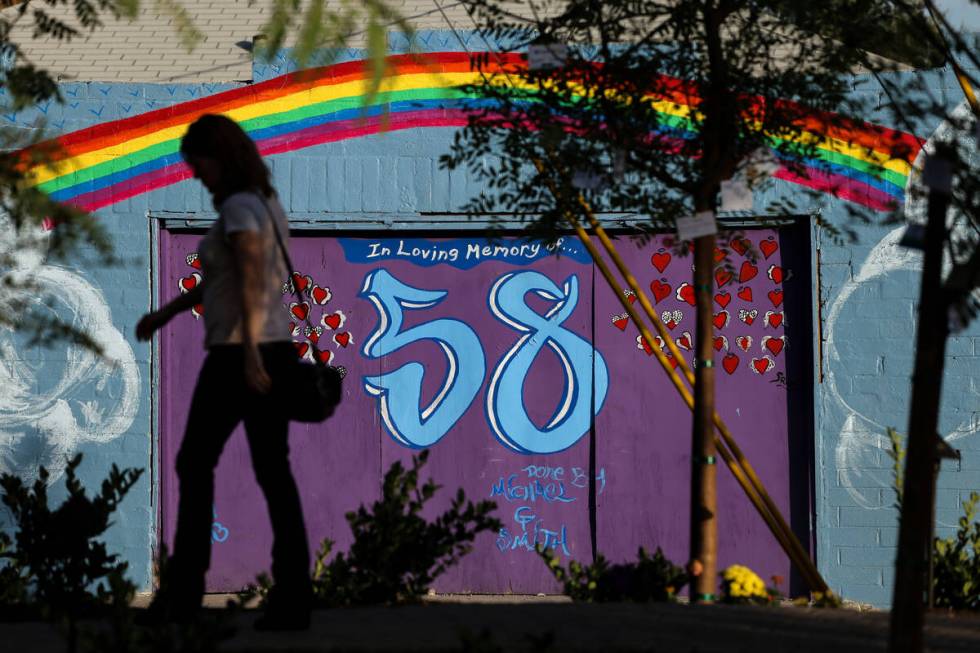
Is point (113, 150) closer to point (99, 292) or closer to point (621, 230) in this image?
point (99, 292)

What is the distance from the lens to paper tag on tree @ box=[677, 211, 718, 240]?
18.4ft

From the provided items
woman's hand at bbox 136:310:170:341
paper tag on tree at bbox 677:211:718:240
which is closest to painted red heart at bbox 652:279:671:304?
paper tag on tree at bbox 677:211:718:240

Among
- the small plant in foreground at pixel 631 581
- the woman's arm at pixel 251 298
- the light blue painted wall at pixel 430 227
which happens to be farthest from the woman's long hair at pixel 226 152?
the light blue painted wall at pixel 430 227

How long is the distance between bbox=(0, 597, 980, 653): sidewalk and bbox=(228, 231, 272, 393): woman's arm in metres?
0.85

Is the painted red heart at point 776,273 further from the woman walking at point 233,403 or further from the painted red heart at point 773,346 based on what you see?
the woman walking at point 233,403

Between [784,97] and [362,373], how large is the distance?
3468 mm

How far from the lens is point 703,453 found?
5762mm

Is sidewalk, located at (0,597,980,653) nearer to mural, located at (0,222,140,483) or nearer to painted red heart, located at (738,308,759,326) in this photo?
painted red heart, located at (738,308,759,326)

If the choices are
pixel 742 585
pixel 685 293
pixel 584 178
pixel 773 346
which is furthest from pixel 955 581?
pixel 584 178

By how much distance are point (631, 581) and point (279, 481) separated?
211 centimetres

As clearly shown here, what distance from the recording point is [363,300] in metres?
8.46

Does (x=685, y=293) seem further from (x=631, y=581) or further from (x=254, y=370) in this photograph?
(x=254, y=370)

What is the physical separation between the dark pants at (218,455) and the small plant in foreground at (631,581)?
180 cm

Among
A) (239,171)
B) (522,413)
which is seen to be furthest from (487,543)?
(239,171)
